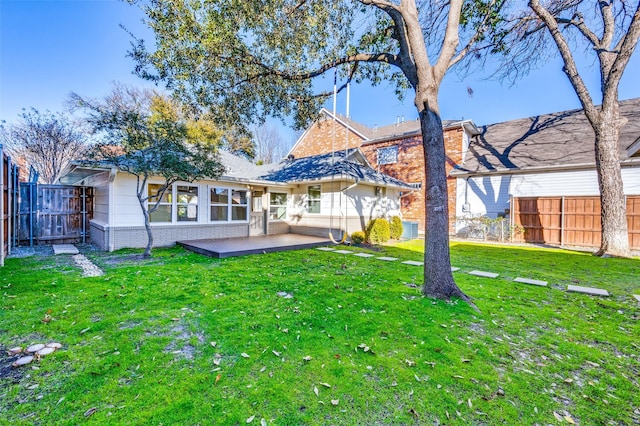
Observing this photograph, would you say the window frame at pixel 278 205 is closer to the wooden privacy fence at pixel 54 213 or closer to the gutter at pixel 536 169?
the wooden privacy fence at pixel 54 213

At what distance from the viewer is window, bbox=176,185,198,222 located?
31.9 feet

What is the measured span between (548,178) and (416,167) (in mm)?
6154

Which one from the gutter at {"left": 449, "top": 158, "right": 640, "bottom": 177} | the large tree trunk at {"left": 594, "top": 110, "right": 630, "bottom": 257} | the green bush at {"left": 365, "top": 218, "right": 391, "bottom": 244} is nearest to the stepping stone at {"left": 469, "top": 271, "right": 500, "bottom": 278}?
the green bush at {"left": 365, "top": 218, "right": 391, "bottom": 244}

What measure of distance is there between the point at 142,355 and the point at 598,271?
A: 9727 millimetres

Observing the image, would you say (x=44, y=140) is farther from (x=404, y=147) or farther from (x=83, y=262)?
(x=404, y=147)

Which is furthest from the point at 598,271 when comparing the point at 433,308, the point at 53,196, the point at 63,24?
the point at 63,24

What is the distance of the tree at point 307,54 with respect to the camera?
15.6 feet

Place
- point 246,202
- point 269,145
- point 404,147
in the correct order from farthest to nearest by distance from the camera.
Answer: point 269,145 < point 404,147 < point 246,202

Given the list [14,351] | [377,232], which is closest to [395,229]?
[377,232]

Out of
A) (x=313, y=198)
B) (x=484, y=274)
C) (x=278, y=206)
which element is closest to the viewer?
(x=484, y=274)

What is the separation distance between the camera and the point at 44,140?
49.6 ft

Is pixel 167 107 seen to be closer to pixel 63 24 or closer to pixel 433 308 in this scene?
pixel 63 24

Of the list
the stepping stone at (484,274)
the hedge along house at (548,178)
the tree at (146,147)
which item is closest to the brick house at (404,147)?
the hedge along house at (548,178)

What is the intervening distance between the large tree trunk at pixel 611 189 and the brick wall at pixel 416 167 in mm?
5862
